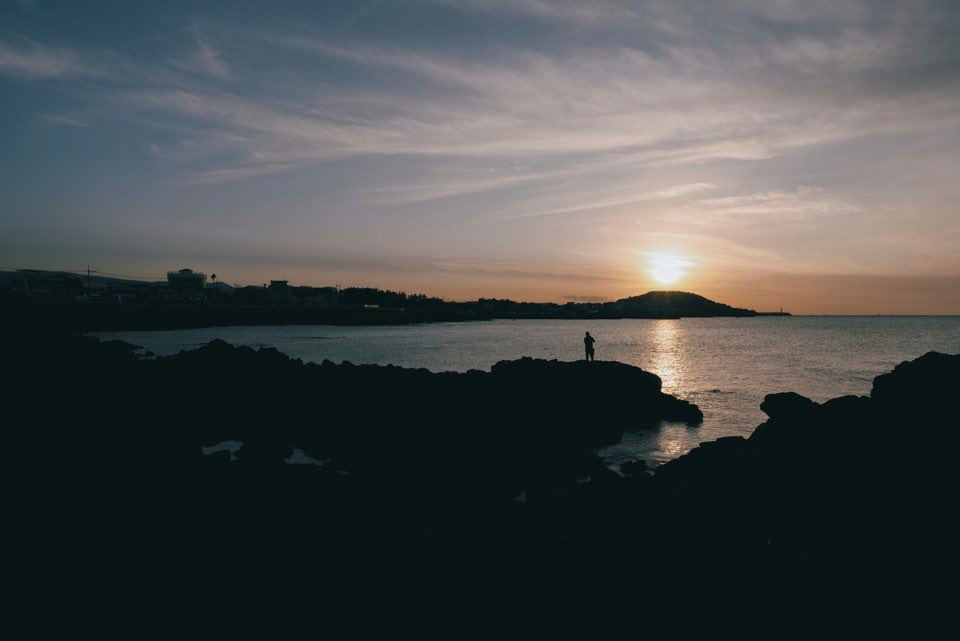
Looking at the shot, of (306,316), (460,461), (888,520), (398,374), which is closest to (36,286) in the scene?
(306,316)

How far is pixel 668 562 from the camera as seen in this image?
813 cm

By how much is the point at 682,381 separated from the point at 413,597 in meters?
36.1

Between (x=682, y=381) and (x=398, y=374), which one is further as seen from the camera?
(x=682, y=381)

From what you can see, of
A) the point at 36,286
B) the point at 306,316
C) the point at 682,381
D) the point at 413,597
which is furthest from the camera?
the point at 306,316

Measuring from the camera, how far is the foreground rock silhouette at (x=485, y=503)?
26.1 ft

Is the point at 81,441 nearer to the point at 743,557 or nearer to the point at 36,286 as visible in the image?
the point at 743,557

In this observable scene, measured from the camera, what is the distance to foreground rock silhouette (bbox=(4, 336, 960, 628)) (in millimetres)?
7949

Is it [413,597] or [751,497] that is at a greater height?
[751,497]

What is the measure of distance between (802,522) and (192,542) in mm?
10684

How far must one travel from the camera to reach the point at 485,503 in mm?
10812

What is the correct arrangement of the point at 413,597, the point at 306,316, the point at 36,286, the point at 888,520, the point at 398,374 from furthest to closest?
the point at 306,316
the point at 36,286
the point at 398,374
the point at 888,520
the point at 413,597

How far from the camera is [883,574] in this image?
773 centimetres

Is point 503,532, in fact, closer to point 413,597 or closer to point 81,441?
point 413,597

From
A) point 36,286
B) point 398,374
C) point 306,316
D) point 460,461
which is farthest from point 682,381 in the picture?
point 36,286
